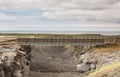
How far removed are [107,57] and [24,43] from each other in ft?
86.0

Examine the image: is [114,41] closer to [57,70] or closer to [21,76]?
[57,70]

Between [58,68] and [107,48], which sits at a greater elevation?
[107,48]

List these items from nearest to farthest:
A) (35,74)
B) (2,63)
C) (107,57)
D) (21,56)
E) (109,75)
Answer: (109,75) < (2,63) < (21,56) < (35,74) < (107,57)

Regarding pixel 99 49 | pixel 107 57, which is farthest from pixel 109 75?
pixel 99 49

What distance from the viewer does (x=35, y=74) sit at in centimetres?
7556

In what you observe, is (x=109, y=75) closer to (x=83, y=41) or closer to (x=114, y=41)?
(x=83, y=41)

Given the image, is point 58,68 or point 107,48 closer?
point 58,68

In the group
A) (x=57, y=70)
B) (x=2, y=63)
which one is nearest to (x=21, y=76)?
(x=2, y=63)

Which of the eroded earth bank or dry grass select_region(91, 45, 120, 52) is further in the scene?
dry grass select_region(91, 45, 120, 52)

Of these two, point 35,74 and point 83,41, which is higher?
point 83,41

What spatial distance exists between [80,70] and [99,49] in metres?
14.1

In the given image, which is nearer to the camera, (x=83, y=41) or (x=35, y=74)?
(x=35, y=74)

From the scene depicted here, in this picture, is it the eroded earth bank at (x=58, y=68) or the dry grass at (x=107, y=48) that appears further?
the dry grass at (x=107, y=48)

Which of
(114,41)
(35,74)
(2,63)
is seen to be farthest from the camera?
(114,41)
